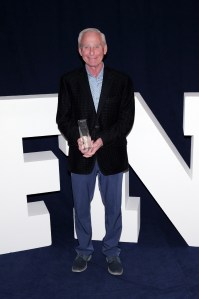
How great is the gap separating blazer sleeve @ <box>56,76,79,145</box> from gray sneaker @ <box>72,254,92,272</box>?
0.84 metres

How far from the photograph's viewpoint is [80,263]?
8.32 feet

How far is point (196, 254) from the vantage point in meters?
2.70

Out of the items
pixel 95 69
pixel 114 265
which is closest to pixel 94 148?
pixel 95 69

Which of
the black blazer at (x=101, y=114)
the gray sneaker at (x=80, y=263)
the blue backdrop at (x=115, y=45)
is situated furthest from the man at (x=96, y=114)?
the blue backdrop at (x=115, y=45)

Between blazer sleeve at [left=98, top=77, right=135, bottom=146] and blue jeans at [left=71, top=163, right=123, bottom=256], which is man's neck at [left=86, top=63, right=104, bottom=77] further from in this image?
blue jeans at [left=71, top=163, right=123, bottom=256]

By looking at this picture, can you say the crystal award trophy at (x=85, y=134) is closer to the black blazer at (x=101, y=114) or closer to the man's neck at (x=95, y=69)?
the black blazer at (x=101, y=114)

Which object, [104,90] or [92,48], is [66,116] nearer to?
[104,90]

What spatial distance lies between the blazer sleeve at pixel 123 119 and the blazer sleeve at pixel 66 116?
0.16 m

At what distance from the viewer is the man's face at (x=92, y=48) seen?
2.09 m

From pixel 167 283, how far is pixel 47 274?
2.56 feet

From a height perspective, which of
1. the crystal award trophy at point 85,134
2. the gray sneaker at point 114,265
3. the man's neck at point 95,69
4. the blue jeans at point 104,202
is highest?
the man's neck at point 95,69

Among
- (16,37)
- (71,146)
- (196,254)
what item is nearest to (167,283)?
(196,254)

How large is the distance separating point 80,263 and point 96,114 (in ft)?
3.37

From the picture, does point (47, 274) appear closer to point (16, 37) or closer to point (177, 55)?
point (16, 37)
